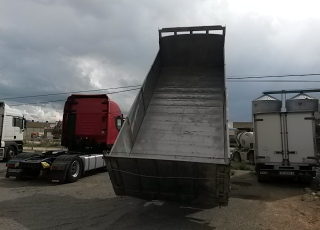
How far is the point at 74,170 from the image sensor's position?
10.2 meters

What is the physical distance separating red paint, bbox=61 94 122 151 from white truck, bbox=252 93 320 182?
6344mm

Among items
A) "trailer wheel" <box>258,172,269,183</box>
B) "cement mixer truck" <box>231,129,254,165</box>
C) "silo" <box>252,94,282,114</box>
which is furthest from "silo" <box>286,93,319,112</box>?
"trailer wheel" <box>258,172,269,183</box>

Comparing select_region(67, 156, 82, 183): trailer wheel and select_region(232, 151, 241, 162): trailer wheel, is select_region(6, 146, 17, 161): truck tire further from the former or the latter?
select_region(232, 151, 241, 162): trailer wheel

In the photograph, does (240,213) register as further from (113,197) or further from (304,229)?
(113,197)

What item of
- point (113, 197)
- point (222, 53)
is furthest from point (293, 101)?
point (113, 197)

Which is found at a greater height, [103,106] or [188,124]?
[103,106]

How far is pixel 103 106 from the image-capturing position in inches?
466

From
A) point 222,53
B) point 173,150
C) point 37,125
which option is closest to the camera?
point 173,150

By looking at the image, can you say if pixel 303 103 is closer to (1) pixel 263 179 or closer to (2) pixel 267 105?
(2) pixel 267 105

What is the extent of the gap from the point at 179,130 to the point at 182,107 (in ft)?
3.20

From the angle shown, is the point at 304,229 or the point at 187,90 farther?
the point at 187,90

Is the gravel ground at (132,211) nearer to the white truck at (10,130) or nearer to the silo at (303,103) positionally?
the white truck at (10,130)

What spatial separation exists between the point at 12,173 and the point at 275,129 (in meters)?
10.4

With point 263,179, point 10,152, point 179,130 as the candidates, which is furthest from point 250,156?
point 10,152
